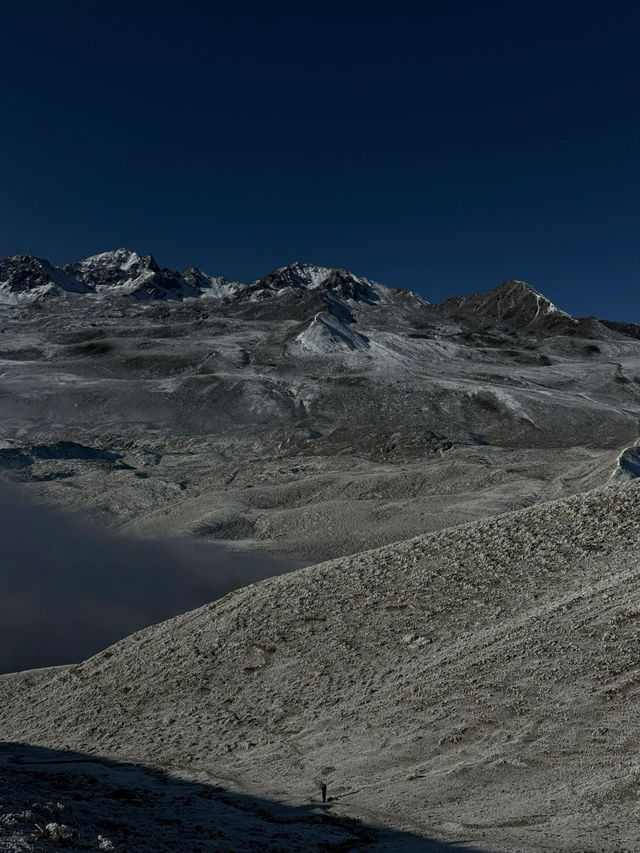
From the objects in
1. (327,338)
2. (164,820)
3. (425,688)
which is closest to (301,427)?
(327,338)

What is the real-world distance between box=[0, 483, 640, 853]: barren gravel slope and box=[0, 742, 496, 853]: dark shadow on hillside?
696 millimetres

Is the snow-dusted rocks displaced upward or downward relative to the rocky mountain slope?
upward

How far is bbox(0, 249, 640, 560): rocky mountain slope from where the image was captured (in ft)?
172

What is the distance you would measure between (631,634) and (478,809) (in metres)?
6.61

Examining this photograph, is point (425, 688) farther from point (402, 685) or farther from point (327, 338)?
point (327, 338)

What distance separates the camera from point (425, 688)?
51.0 ft

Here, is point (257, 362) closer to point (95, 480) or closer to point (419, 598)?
point (95, 480)

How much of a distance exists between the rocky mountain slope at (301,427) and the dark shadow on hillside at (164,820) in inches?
1226

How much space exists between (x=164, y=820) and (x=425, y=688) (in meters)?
7.30

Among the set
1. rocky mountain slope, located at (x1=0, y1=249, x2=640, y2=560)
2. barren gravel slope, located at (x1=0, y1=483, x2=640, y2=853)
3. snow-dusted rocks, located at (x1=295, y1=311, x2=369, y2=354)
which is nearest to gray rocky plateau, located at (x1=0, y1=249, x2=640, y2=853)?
barren gravel slope, located at (x1=0, y1=483, x2=640, y2=853)

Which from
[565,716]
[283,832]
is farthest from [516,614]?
[283,832]

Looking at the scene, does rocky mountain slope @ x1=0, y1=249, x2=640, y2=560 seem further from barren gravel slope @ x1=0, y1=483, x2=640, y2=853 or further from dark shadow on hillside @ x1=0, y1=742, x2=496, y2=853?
dark shadow on hillside @ x1=0, y1=742, x2=496, y2=853

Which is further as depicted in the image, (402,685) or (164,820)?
(402,685)

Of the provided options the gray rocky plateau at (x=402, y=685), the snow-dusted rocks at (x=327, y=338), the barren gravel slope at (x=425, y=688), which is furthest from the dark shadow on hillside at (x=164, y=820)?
the snow-dusted rocks at (x=327, y=338)
